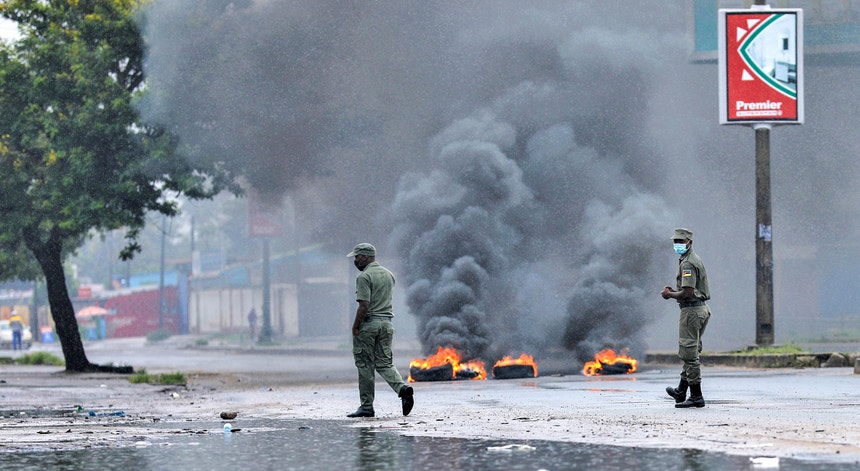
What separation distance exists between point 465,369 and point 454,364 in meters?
0.66

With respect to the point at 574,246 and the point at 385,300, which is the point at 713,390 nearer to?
the point at 385,300

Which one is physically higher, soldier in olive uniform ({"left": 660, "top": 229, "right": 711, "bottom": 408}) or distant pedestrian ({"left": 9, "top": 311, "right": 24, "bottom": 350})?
soldier in olive uniform ({"left": 660, "top": 229, "right": 711, "bottom": 408})

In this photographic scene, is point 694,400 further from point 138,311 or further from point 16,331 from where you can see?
point 138,311

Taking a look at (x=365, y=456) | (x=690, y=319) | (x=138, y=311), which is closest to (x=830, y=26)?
(x=690, y=319)

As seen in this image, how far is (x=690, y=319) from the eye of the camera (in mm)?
11898

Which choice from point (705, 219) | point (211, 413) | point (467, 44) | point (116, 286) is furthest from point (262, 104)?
point (116, 286)

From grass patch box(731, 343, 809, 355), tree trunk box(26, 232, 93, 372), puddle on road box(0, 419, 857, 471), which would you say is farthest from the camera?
tree trunk box(26, 232, 93, 372)

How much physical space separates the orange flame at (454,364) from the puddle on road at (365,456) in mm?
10487

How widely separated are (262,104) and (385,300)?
640 inches

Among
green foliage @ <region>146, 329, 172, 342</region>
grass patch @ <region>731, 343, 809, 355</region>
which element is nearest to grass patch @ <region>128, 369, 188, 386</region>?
grass patch @ <region>731, 343, 809, 355</region>

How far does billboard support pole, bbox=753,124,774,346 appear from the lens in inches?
869

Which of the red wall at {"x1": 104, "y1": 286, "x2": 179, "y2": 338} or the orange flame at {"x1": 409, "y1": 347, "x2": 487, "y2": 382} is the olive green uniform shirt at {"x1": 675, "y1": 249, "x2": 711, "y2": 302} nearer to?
the orange flame at {"x1": 409, "y1": 347, "x2": 487, "y2": 382}

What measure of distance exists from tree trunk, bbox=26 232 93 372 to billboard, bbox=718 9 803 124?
1400 cm

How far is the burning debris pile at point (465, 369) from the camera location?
2019 cm
